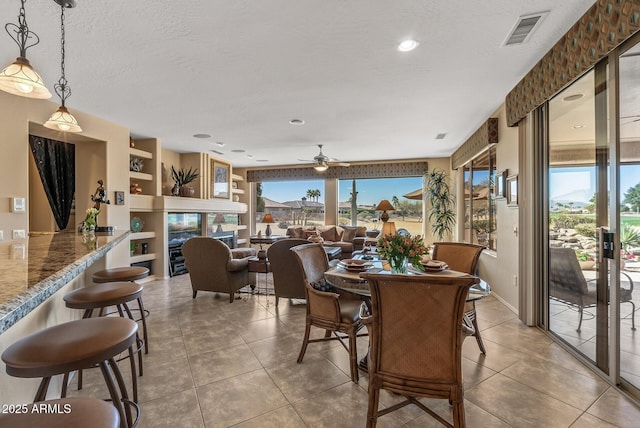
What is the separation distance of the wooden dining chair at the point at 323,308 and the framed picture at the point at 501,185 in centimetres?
262

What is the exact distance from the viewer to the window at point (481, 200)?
4.51 metres

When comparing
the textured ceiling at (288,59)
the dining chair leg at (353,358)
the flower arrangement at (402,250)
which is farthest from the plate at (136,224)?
the flower arrangement at (402,250)

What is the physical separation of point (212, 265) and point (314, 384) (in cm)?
255

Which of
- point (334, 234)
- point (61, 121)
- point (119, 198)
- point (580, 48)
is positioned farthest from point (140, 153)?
point (580, 48)

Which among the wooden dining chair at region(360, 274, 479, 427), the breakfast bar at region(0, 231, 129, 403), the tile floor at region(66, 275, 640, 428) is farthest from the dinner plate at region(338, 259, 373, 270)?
the breakfast bar at region(0, 231, 129, 403)

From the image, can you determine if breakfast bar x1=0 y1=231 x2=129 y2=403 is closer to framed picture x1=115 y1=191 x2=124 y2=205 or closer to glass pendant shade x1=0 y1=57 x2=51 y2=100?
glass pendant shade x1=0 y1=57 x2=51 y2=100

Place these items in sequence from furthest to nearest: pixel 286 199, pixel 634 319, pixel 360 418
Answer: pixel 286 199 < pixel 634 319 < pixel 360 418

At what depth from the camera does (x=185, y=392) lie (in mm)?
2090

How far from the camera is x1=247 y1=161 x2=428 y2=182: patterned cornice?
25.2ft

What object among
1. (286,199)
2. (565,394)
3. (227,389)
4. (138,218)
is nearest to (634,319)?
(565,394)

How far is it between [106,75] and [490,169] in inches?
201

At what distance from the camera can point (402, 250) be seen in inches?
83.3

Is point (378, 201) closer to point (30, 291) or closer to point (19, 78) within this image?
point (19, 78)

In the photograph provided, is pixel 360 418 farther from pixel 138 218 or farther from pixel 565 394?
pixel 138 218
